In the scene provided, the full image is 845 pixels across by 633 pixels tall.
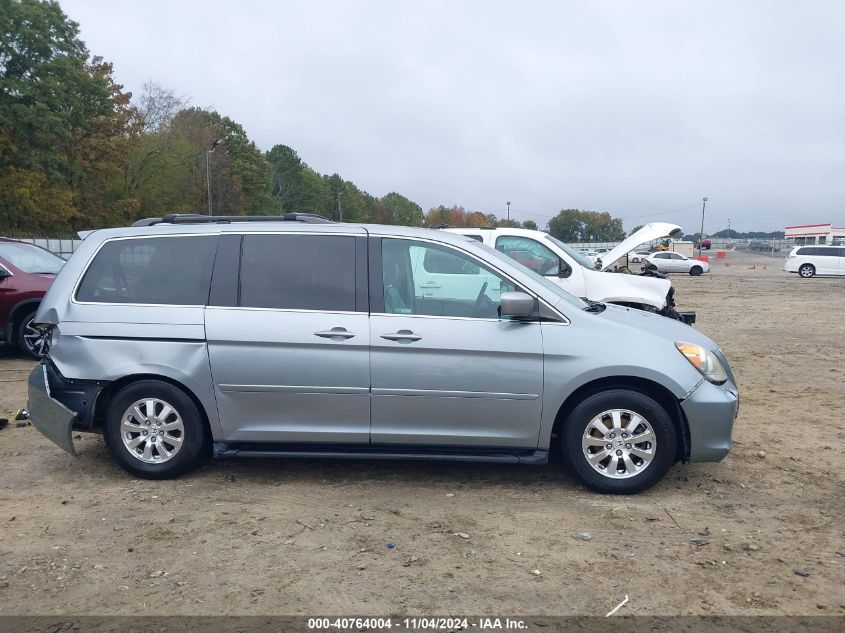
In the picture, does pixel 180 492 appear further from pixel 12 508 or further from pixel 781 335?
pixel 781 335

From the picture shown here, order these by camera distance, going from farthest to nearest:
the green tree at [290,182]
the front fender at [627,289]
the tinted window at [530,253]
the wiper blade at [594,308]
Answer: the green tree at [290,182]
the tinted window at [530,253]
the front fender at [627,289]
the wiper blade at [594,308]

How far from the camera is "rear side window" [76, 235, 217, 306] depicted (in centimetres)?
504

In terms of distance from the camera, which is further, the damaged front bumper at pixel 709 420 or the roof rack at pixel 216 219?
the roof rack at pixel 216 219

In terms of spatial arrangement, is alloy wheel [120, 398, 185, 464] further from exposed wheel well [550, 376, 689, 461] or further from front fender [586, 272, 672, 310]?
front fender [586, 272, 672, 310]

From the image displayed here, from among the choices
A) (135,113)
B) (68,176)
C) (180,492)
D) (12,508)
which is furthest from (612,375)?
(135,113)

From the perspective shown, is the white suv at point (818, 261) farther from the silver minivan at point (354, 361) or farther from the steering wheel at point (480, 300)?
the steering wheel at point (480, 300)

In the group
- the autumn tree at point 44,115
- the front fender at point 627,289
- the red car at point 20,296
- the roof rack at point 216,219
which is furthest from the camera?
the autumn tree at point 44,115

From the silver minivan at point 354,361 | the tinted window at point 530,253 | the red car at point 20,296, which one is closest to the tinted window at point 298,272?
the silver minivan at point 354,361

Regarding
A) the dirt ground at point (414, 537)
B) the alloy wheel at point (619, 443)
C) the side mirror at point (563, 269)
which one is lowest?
the dirt ground at point (414, 537)

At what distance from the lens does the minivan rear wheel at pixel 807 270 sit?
3594cm

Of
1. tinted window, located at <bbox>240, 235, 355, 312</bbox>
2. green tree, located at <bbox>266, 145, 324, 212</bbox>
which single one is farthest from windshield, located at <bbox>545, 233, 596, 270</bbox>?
green tree, located at <bbox>266, 145, 324, 212</bbox>

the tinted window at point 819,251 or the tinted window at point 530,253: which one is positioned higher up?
the tinted window at point 819,251

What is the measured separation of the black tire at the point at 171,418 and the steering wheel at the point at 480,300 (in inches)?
83.6

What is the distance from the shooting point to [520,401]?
15.4ft
